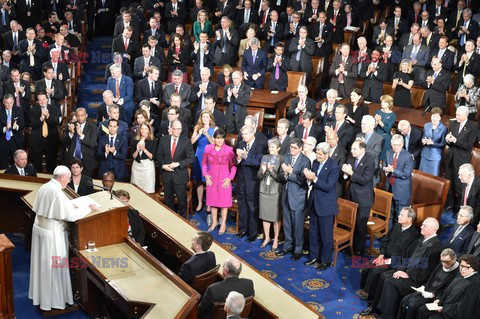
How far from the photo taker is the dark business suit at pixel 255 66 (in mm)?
13203

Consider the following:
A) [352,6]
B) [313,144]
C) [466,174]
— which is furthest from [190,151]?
[352,6]

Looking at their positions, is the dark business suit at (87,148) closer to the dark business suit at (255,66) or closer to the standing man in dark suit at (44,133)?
the standing man in dark suit at (44,133)

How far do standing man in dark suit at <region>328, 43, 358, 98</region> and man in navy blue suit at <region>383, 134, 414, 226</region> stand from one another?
283 centimetres

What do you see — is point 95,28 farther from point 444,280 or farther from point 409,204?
point 444,280

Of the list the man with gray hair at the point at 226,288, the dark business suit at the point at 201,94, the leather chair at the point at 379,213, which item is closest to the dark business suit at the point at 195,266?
the man with gray hair at the point at 226,288

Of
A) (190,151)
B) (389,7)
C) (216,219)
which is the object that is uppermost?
(389,7)

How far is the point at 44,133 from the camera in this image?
38.1ft

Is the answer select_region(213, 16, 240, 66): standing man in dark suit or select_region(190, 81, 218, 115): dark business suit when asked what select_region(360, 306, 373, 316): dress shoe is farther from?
select_region(213, 16, 240, 66): standing man in dark suit

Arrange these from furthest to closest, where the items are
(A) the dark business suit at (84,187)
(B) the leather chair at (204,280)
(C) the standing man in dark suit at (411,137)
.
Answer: (C) the standing man in dark suit at (411,137), (A) the dark business suit at (84,187), (B) the leather chair at (204,280)

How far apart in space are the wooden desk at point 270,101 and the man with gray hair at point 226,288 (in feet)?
18.4

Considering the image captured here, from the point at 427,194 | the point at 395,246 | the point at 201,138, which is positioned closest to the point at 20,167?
the point at 201,138

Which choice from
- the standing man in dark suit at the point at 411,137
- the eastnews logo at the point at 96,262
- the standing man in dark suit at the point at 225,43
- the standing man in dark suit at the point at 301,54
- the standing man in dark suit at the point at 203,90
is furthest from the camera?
the standing man in dark suit at the point at 225,43

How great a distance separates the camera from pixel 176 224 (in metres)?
8.94

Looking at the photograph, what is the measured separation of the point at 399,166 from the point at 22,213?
186 inches
